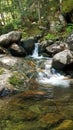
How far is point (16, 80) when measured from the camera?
1370 cm

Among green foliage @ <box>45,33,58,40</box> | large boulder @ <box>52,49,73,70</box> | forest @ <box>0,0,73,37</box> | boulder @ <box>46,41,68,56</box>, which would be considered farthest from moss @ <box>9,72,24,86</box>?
forest @ <box>0,0,73,37</box>

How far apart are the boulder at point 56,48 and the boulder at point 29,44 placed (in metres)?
1.99

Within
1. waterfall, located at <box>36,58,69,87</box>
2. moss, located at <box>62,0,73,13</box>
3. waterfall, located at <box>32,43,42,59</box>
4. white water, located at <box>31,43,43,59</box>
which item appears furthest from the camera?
moss, located at <box>62,0,73,13</box>

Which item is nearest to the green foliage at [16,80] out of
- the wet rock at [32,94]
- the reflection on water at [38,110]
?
the reflection on water at [38,110]

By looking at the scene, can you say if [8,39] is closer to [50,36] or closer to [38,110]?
[50,36]

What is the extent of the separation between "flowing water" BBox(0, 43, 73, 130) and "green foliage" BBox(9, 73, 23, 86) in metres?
0.47

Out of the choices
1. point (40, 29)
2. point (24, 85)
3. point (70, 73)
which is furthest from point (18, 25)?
point (24, 85)

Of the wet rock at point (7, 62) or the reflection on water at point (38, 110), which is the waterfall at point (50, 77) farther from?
the wet rock at point (7, 62)

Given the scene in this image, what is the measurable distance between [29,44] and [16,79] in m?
8.23

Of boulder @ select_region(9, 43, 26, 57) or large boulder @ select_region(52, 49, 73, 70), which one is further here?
boulder @ select_region(9, 43, 26, 57)

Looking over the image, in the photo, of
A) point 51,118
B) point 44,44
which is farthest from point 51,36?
point 51,118

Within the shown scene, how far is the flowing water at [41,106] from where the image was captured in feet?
26.5

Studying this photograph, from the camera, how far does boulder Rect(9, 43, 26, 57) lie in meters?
20.1

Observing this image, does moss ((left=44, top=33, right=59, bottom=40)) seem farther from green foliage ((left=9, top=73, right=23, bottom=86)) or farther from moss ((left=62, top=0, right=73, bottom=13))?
green foliage ((left=9, top=73, right=23, bottom=86))
